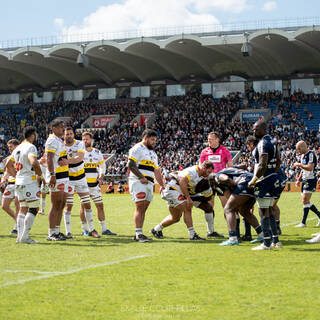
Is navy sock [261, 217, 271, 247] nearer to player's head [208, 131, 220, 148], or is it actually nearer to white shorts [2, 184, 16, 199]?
player's head [208, 131, 220, 148]

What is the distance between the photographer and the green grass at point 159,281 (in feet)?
16.8

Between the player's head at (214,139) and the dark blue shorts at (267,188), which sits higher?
the player's head at (214,139)

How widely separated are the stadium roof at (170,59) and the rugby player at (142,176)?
30.1 m

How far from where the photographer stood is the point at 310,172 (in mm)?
13773

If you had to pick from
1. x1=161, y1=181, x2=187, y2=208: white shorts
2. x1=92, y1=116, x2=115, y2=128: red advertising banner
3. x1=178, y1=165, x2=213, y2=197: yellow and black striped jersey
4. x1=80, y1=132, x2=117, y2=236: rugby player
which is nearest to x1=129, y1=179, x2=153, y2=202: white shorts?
x1=161, y1=181, x2=187, y2=208: white shorts

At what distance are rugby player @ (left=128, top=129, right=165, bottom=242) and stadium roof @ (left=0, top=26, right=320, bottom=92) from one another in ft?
98.7

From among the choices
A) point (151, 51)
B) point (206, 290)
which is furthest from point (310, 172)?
point (151, 51)

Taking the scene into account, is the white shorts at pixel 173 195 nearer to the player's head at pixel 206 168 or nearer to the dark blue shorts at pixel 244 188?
the player's head at pixel 206 168

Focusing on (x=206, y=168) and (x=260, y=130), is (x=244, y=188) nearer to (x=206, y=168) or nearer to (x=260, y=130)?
(x=206, y=168)

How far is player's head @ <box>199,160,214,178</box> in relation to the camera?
10.1 meters

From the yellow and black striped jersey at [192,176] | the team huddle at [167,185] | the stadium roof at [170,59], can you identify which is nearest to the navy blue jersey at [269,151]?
the team huddle at [167,185]

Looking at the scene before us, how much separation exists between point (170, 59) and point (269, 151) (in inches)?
1496

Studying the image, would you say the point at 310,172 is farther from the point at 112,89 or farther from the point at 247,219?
the point at 112,89

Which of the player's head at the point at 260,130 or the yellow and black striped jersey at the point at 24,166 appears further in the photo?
the yellow and black striped jersey at the point at 24,166
